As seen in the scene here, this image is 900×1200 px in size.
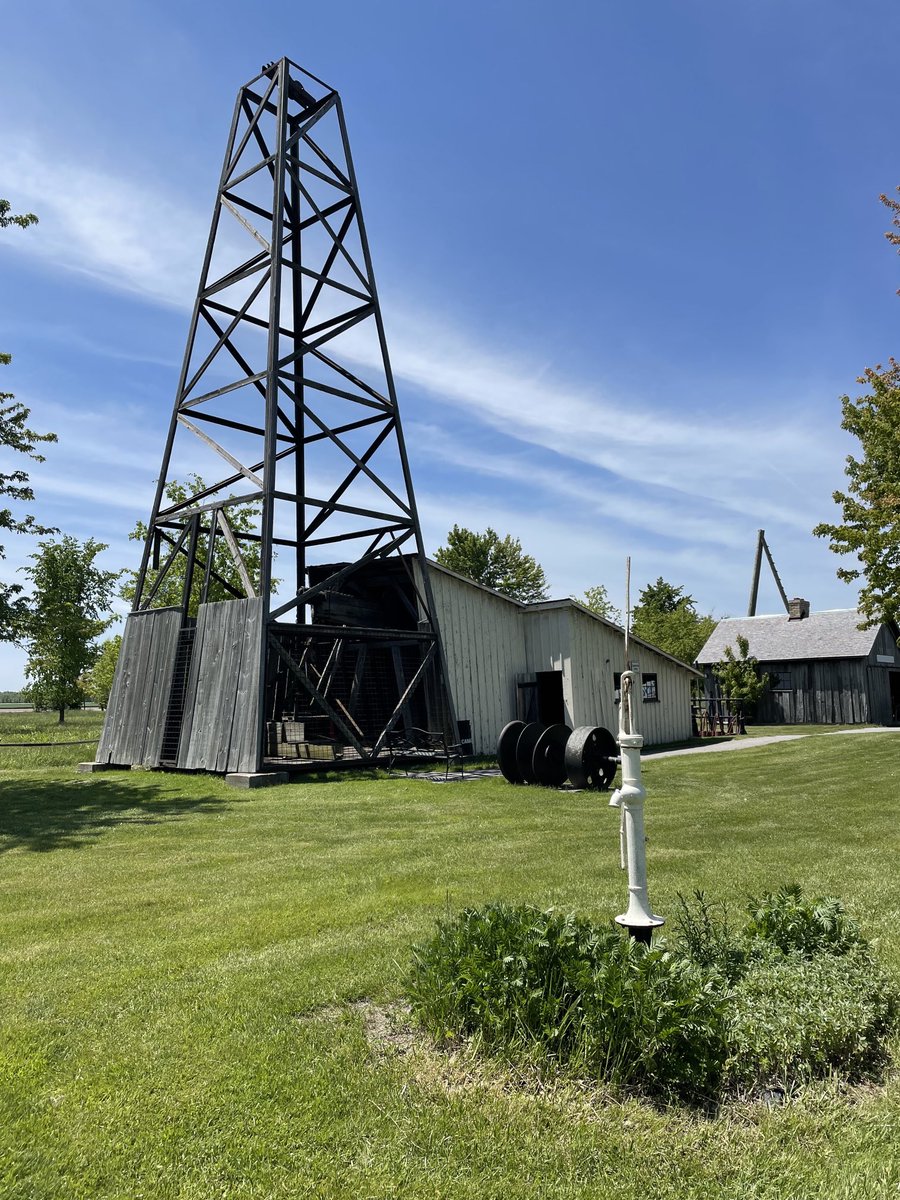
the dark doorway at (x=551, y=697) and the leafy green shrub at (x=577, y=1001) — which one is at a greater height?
the dark doorway at (x=551, y=697)

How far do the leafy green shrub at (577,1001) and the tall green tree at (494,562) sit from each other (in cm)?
5382

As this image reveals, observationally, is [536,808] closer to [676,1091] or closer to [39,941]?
[39,941]

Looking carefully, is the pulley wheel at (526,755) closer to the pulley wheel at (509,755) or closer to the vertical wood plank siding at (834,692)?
the pulley wheel at (509,755)

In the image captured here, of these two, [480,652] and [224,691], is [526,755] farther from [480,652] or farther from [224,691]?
[480,652]

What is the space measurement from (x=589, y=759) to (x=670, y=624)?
43.3 metres

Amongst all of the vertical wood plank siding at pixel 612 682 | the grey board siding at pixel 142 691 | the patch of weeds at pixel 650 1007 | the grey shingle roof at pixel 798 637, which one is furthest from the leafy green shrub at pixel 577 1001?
the grey shingle roof at pixel 798 637

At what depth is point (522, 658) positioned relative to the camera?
73.3 ft

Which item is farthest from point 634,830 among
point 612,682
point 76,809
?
point 612,682

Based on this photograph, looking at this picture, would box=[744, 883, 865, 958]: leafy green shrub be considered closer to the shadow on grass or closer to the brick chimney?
the shadow on grass

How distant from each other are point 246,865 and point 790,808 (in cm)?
764

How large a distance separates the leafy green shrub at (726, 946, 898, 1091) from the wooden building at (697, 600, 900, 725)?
32993mm

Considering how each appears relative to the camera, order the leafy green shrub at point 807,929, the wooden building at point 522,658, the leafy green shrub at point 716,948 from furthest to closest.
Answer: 1. the wooden building at point 522,658
2. the leafy green shrub at point 807,929
3. the leafy green shrub at point 716,948

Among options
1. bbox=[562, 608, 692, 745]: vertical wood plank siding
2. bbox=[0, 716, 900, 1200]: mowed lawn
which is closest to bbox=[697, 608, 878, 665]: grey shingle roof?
bbox=[562, 608, 692, 745]: vertical wood plank siding

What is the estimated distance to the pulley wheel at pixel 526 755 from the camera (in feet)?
46.1
